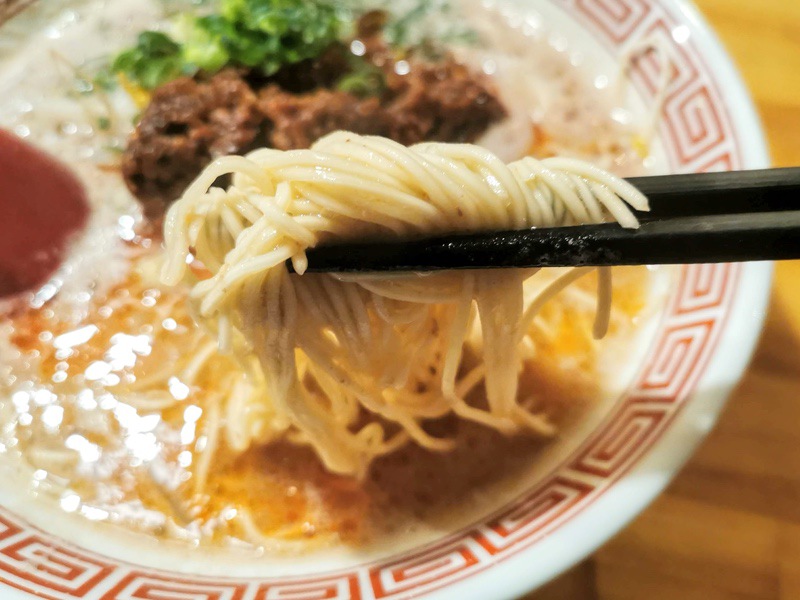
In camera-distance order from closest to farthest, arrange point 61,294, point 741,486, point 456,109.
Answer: point 741,486 < point 61,294 < point 456,109

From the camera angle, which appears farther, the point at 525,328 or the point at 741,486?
the point at 741,486

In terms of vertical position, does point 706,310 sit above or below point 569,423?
above

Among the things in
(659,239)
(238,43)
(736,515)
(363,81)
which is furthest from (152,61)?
(736,515)

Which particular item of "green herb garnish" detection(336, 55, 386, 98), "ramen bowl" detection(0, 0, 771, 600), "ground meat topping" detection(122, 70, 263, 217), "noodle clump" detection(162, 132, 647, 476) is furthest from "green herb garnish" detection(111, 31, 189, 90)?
"ramen bowl" detection(0, 0, 771, 600)

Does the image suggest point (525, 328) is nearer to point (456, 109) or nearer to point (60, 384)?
point (456, 109)

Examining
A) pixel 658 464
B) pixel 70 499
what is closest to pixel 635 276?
pixel 658 464

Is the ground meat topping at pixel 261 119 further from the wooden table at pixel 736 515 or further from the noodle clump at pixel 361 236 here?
the wooden table at pixel 736 515
